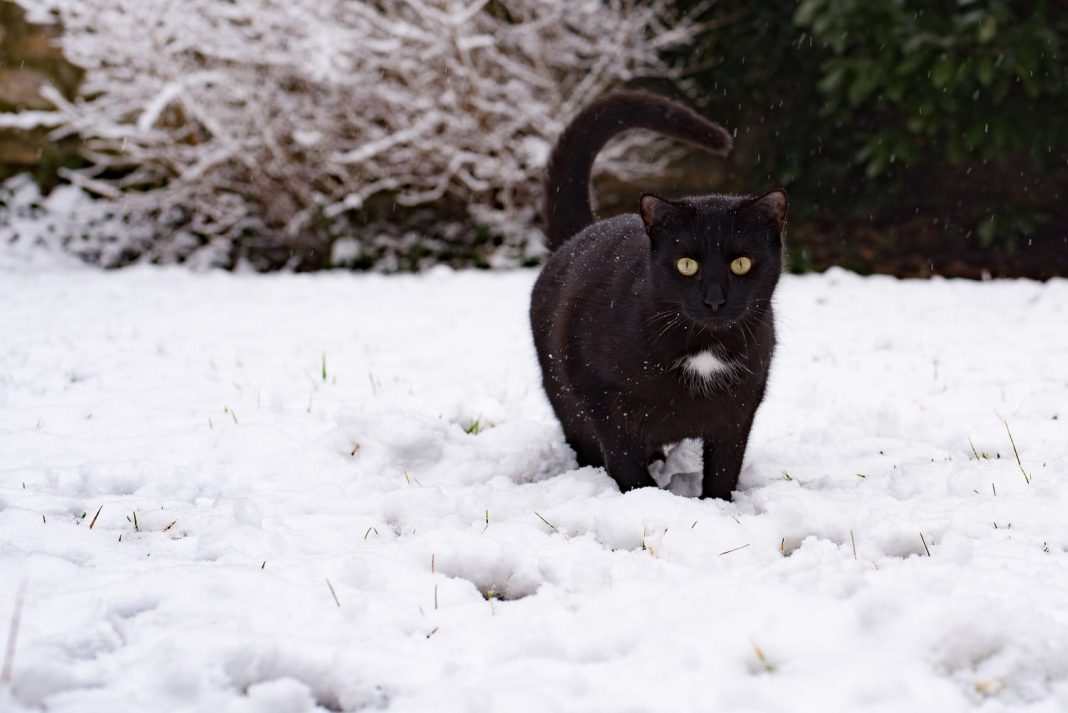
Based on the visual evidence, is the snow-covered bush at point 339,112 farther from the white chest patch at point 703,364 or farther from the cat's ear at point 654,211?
the white chest patch at point 703,364

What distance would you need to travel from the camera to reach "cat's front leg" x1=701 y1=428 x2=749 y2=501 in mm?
2830

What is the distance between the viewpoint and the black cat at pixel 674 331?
2668mm

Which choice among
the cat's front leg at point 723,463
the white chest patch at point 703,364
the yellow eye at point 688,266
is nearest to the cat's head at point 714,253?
the yellow eye at point 688,266

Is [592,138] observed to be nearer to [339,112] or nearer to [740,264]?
[740,264]

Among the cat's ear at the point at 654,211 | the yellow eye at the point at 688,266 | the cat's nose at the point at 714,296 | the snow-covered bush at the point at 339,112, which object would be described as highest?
the cat's ear at the point at 654,211

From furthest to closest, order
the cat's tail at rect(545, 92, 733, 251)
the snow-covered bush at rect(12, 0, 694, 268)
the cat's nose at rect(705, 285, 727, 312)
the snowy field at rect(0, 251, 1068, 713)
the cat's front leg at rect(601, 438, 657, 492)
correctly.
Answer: the snow-covered bush at rect(12, 0, 694, 268)
the cat's tail at rect(545, 92, 733, 251)
the cat's front leg at rect(601, 438, 657, 492)
the cat's nose at rect(705, 285, 727, 312)
the snowy field at rect(0, 251, 1068, 713)

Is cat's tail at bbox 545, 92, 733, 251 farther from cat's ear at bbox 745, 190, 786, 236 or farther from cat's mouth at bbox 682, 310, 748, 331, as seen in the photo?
cat's mouth at bbox 682, 310, 748, 331

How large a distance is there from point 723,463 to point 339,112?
6.88m

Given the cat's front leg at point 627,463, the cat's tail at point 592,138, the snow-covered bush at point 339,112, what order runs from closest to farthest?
the cat's front leg at point 627,463 → the cat's tail at point 592,138 → the snow-covered bush at point 339,112

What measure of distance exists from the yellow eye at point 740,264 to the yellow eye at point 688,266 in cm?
11

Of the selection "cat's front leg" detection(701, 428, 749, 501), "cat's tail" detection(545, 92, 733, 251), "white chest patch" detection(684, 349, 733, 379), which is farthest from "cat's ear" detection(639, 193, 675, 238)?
"cat's front leg" detection(701, 428, 749, 501)

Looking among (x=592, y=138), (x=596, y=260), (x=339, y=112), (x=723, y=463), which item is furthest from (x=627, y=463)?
(x=339, y=112)

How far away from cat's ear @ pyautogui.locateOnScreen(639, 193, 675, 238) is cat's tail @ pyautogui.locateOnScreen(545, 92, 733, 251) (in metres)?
0.58

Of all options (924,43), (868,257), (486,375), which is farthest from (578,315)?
(868,257)
